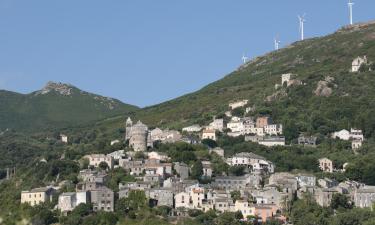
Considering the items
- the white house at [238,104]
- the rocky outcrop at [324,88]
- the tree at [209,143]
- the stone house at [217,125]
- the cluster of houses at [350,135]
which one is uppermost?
the rocky outcrop at [324,88]

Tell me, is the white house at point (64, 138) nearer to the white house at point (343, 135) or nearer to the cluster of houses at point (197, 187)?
the cluster of houses at point (197, 187)

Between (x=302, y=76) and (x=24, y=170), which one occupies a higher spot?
(x=302, y=76)

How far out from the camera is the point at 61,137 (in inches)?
6156

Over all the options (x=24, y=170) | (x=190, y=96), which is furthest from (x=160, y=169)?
(x=190, y=96)

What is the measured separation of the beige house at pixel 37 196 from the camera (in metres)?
90.8

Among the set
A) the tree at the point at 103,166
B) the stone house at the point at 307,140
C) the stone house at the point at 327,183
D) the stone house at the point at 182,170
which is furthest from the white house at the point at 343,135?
the tree at the point at 103,166

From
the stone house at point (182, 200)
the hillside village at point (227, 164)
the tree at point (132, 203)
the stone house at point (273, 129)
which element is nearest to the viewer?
the hillside village at point (227, 164)

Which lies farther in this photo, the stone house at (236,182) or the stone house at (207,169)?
the stone house at (207,169)

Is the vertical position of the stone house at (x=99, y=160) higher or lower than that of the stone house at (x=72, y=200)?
higher

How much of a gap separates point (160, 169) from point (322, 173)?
16.7 m

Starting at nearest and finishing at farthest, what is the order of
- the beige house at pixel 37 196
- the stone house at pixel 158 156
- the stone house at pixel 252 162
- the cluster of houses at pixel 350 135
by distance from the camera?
the beige house at pixel 37 196 → the stone house at pixel 252 162 → the stone house at pixel 158 156 → the cluster of houses at pixel 350 135

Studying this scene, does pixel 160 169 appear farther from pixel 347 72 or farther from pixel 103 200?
pixel 347 72

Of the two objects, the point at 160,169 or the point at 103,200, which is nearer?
the point at 103,200

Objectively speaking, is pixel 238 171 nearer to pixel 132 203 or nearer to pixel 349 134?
pixel 132 203
